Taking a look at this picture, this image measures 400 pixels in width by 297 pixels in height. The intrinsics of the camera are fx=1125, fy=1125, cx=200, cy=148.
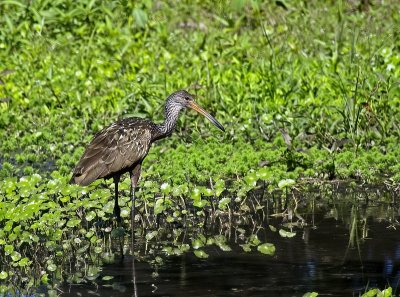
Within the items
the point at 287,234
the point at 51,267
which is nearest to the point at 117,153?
the point at 287,234

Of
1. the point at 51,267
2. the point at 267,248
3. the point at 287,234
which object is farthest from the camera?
the point at 287,234

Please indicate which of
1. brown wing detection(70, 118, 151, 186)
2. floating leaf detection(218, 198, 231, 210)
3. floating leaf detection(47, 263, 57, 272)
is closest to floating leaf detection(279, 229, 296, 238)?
floating leaf detection(218, 198, 231, 210)

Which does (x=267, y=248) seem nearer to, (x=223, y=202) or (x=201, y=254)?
(x=201, y=254)

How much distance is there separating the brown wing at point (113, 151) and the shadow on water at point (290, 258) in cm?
74

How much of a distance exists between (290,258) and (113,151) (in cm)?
186

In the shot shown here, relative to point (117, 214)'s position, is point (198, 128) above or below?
above

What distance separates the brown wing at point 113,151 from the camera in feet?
29.3

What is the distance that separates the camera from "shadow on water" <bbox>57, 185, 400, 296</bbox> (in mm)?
7422

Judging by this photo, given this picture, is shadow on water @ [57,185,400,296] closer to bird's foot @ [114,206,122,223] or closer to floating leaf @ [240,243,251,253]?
floating leaf @ [240,243,251,253]

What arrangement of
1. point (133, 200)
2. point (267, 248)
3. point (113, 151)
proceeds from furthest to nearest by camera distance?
point (113, 151), point (133, 200), point (267, 248)

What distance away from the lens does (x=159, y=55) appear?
13.9m

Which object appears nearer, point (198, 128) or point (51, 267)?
point (51, 267)

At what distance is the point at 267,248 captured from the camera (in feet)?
27.1

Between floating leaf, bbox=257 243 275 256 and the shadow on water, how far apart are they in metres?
0.05
